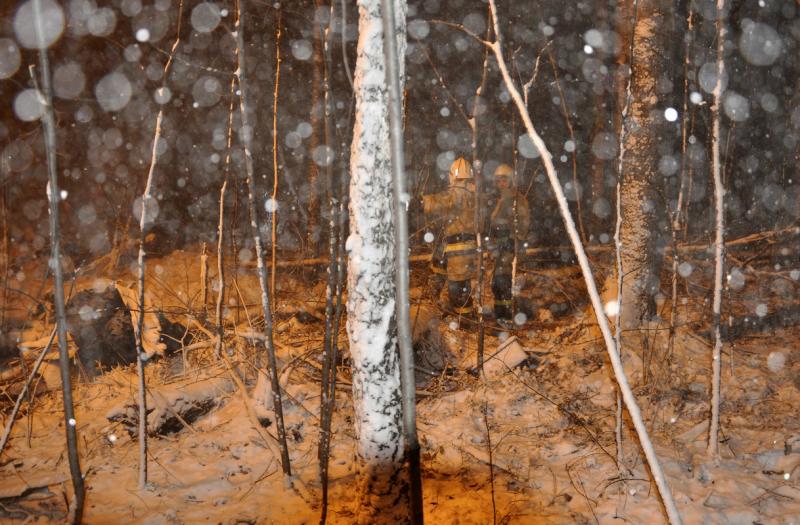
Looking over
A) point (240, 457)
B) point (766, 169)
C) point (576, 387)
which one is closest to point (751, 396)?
point (576, 387)

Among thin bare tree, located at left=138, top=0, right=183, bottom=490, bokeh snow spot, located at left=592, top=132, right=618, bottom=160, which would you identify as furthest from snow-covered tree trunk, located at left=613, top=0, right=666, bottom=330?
thin bare tree, located at left=138, top=0, right=183, bottom=490

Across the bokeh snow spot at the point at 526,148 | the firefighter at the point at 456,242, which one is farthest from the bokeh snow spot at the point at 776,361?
the bokeh snow spot at the point at 526,148

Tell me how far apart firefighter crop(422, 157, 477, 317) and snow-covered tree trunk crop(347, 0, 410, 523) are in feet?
13.6

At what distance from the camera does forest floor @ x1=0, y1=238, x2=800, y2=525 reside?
435 centimetres

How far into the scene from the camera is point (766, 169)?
709 inches

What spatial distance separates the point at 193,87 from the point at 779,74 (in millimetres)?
22263

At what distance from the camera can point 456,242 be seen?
8.30 meters

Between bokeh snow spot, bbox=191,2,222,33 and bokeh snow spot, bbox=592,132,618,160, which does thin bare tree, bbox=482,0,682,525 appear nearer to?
bokeh snow spot, bbox=592,132,618,160

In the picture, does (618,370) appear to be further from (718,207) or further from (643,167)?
(643,167)

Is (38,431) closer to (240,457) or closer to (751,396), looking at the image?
(240,457)

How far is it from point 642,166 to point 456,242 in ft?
10.2

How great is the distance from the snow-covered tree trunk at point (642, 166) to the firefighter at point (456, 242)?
252 centimetres

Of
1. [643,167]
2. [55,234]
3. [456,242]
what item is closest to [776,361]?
[643,167]

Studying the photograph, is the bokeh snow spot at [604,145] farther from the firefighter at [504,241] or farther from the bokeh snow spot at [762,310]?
the bokeh snow spot at [762,310]
